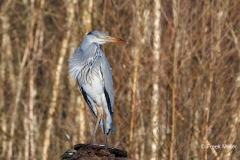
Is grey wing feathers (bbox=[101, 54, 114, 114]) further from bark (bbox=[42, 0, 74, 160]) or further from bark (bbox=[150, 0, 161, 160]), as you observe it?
bark (bbox=[42, 0, 74, 160])

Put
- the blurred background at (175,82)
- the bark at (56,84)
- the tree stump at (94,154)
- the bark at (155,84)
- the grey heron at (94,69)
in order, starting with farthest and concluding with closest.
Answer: the bark at (56,84)
the bark at (155,84)
the blurred background at (175,82)
the grey heron at (94,69)
the tree stump at (94,154)

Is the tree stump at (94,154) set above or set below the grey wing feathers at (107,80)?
below

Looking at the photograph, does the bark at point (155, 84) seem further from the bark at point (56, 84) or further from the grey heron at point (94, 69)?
Answer: the grey heron at point (94, 69)

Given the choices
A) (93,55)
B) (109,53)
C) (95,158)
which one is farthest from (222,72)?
(95,158)

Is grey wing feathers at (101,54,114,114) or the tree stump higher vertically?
grey wing feathers at (101,54,114,114)

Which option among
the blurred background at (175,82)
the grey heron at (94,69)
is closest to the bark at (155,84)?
the blurred background at (175,82)

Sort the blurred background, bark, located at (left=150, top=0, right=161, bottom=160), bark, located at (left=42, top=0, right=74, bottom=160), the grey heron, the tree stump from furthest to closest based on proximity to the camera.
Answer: bark, located at (left=42, top=0, right=74, bottom=160) < bark, located at (left=150, top=0, right=161, bottom=160) < the blurred background < the grey heron < the tree stump

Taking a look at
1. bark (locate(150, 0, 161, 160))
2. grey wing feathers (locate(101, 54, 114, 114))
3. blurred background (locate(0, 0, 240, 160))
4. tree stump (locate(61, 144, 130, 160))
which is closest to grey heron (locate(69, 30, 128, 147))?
grey wing feathers (locate(101, 54, 114, 114))

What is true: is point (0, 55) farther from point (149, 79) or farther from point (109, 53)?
point (149, 79)

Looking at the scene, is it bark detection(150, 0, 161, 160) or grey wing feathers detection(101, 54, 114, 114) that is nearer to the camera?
grey wing feathers detection(101, 54, 114, 114)

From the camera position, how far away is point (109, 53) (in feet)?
41.9

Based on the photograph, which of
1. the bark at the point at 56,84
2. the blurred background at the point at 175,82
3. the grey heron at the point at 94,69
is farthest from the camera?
the bark at the point at 56,84

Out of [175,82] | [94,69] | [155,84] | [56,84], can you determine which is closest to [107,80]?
[94,69]

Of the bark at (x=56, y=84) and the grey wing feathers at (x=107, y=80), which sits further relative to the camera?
the bark at (x=56, y=84)
